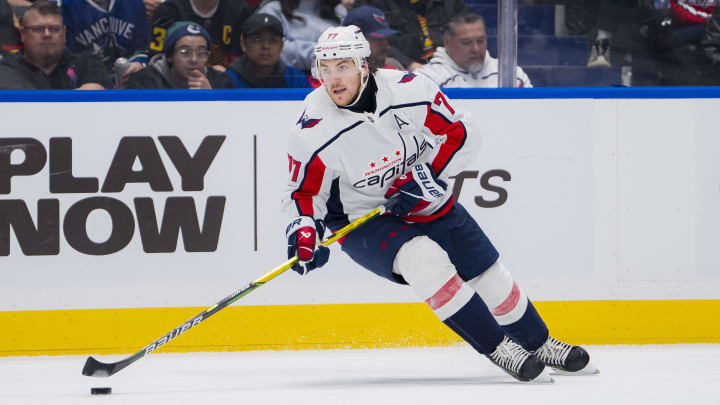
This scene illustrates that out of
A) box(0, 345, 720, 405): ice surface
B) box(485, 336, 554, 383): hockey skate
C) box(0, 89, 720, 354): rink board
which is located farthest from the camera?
box(0, 89, 720, 354): rink board

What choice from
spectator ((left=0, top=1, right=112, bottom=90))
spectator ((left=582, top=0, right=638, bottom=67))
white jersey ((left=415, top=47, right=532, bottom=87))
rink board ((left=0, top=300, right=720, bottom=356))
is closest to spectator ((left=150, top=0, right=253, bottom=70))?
spectator ((left=0, top=1, right=112, bottom=90))

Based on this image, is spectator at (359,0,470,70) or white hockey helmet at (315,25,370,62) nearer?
white hockey helmet at (315,25,370,62)

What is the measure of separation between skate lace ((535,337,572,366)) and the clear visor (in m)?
0.96

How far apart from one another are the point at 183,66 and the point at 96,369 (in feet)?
4.19

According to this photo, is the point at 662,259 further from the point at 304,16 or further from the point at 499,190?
the point at 304,16

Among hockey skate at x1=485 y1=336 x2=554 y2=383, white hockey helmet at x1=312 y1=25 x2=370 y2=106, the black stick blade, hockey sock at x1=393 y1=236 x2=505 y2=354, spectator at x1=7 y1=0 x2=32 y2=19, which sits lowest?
the black stick blade

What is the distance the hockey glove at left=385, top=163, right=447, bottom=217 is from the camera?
117 inches

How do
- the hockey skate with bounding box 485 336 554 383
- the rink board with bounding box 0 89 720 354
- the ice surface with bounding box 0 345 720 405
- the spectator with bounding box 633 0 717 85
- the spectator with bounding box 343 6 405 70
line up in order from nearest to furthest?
the ice surface with bounding box 0 345 720 405, the hockey skate with bounding box 485 336 554 383, the rink board with bounding box 0 89 720 354, the spectator with bounding box 343 6 405 70, the spectator with bounding box 633 0 717 85

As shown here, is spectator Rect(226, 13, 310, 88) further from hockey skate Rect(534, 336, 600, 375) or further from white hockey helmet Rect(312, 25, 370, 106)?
hockey skate Rect(534, 336, 600, 375)

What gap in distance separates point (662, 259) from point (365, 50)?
5.11 ft

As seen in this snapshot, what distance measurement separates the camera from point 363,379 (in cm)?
320

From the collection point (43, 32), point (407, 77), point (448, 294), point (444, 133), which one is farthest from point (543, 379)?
point (43, 32)

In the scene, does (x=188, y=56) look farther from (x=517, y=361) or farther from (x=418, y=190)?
(x=517, y=361)

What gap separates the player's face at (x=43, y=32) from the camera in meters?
3.81
